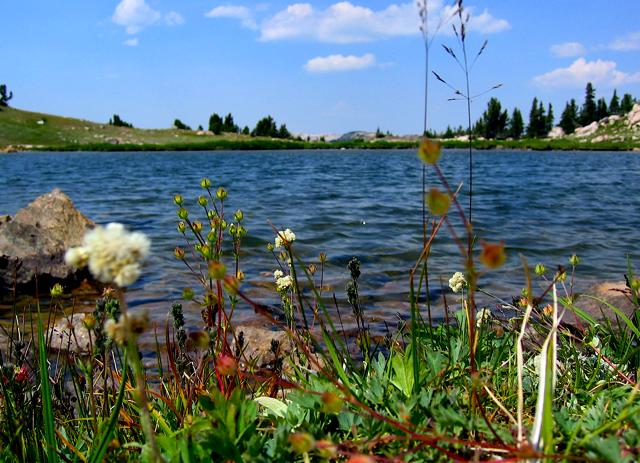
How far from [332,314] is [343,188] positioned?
1458cm

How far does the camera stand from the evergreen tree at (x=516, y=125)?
341 ft

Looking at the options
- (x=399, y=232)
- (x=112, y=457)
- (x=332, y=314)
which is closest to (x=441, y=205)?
(x=112, y=457)

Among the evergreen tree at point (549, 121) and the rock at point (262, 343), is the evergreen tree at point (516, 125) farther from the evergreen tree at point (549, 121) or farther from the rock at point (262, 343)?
the rock at point (262, 343)

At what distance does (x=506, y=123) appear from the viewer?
105 meters

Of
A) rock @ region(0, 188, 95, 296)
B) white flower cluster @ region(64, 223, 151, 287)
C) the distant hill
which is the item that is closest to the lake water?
rock @ region(0, 188, 95, 296)

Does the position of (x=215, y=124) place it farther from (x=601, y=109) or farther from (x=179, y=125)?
(x=601, y=109)

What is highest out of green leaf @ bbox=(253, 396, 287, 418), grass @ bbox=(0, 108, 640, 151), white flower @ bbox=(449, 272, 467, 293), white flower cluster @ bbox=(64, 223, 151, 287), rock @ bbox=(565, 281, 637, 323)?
grass @ bbox=(0, 108, 640, 151)

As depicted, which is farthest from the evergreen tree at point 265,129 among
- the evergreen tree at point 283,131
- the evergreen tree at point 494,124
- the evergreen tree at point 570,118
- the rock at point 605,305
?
the rock at point 605,305

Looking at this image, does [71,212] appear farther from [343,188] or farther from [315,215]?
[343,188]

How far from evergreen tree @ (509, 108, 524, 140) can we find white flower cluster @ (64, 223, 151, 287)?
111 meters

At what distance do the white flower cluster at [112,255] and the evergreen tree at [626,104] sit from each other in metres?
108

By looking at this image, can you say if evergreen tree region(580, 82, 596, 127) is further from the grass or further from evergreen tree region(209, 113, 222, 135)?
evergreen tree region(209, 113, 222, 135)

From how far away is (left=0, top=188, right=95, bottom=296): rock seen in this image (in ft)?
22.8

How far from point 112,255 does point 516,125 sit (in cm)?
11149
